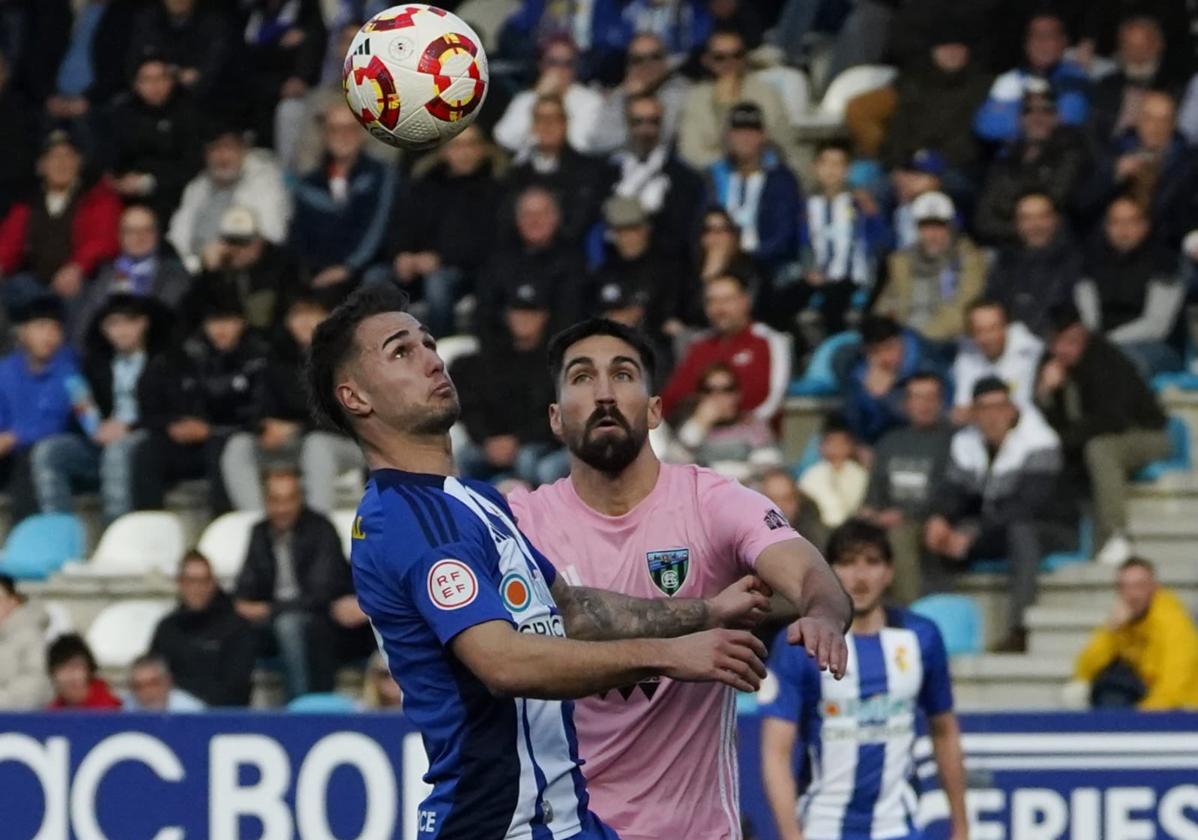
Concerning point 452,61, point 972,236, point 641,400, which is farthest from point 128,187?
point 641,400

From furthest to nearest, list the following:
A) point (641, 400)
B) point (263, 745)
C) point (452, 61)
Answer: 1. point (263, 745)
2. point (452, 61)
3. point (641, 400)

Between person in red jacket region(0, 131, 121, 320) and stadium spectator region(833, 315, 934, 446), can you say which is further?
person in red jacket region(0, 131, 121, 320)

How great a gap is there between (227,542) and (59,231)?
3.28 m

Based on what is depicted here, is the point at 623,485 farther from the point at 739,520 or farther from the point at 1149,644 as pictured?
the point at 1149,644

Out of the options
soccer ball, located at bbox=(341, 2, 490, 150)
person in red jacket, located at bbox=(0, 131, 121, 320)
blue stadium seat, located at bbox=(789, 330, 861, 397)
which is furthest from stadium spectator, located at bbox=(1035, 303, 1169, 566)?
person in red jacket, located at bbox=(0, 131, 121, 320)

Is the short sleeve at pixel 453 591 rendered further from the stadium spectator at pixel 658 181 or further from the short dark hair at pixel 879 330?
the stadium spectator at pixel 658 181

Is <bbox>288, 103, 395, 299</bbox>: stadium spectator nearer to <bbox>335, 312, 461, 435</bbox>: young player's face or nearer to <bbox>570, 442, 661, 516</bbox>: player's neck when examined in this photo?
<bbox>570, 442, 661, 516</bbox>: player's neck

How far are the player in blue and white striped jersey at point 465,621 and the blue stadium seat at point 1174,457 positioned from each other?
748cm

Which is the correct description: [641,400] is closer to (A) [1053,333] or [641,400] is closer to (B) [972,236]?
(A) [1053,333]

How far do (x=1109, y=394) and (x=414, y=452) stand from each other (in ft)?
24.8

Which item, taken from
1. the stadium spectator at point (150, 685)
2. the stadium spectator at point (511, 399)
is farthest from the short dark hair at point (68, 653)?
the stadium spectator at point (511, 399)

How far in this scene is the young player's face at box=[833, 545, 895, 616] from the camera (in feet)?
27.1

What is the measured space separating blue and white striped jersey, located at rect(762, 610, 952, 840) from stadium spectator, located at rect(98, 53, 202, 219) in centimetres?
848

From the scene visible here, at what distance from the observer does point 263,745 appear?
10141 mm
